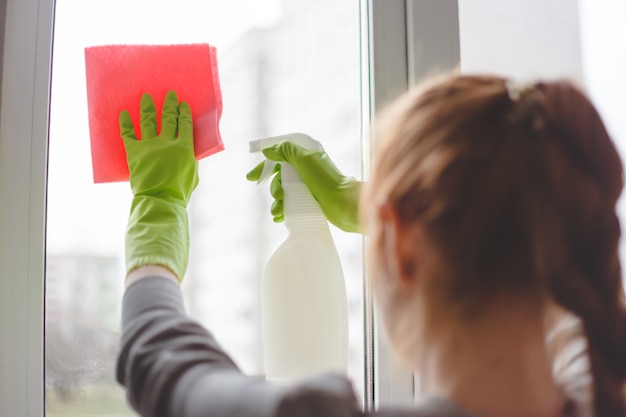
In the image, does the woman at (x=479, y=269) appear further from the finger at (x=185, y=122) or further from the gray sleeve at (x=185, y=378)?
the finger at (x=185, y=122)

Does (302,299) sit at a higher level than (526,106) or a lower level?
lower

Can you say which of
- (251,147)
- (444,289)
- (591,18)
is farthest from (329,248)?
(591,18)

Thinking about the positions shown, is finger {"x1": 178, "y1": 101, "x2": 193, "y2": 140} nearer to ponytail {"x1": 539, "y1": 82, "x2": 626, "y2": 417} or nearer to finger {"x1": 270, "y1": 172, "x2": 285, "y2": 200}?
finger {"x1": 270, "y1": 172, "x2": 285, "y2": 200}

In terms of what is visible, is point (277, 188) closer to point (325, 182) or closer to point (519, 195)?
point (325, 182)

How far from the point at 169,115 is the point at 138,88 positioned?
0.15 feet

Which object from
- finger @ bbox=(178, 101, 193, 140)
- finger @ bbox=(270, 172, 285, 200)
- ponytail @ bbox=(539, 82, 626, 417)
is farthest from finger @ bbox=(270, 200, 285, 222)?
ponytail @ bbox=(539, 82, 626, 417)

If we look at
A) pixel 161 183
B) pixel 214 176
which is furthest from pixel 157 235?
pixel 214 176

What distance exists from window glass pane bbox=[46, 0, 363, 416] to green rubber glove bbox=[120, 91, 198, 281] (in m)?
0.08

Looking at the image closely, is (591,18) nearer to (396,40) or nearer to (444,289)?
(396,40)

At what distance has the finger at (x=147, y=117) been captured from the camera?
2.53 ft

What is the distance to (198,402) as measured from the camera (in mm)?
546

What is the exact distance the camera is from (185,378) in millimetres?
568

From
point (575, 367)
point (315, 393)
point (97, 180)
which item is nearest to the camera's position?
point (315, 393)

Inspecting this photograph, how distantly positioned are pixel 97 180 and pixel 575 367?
534mm
